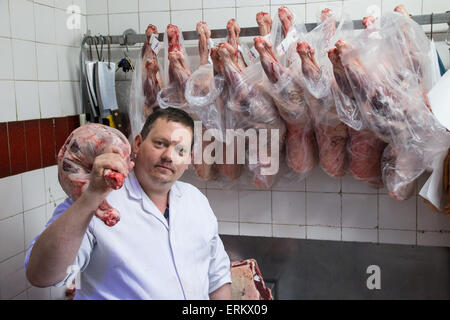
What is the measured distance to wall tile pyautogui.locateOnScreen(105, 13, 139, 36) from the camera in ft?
3.18

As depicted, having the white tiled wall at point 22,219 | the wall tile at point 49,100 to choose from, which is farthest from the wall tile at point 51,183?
the wall tile at point 49,100

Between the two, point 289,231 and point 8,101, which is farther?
point 289,231

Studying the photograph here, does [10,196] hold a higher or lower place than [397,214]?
higher

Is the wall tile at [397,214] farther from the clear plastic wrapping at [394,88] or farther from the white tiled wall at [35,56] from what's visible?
the white tiled wall at [35,56]

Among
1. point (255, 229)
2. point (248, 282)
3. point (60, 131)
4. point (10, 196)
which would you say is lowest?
point (248, 282)

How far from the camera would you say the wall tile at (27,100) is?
0.75m

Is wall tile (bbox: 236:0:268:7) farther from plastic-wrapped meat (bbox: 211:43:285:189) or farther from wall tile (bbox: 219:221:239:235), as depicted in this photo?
wall tile (bbox: 219:221:239:235)

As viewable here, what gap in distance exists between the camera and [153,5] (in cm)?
101

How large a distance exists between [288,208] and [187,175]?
259mm

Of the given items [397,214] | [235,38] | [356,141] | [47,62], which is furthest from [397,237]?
[47,62]

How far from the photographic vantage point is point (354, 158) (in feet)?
3.95

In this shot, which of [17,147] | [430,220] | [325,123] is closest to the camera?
[17,147]

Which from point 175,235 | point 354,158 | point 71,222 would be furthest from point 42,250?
point 354,158

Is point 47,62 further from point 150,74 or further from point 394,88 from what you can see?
point 394,88
